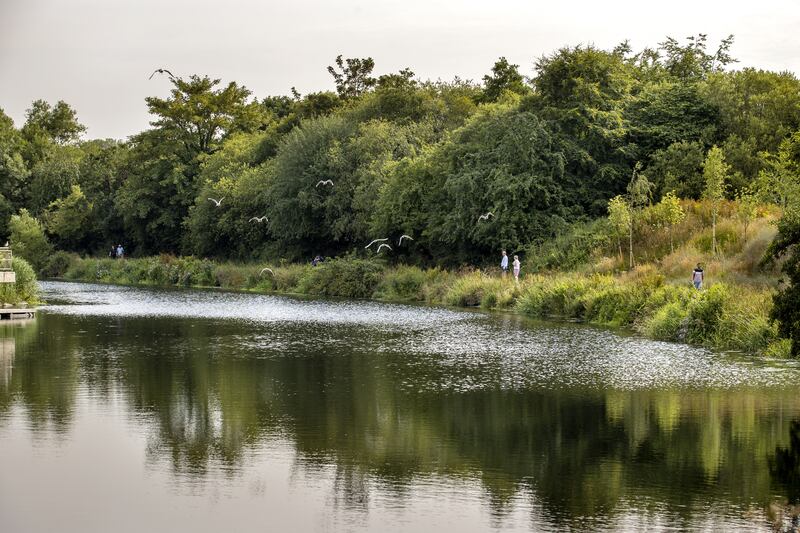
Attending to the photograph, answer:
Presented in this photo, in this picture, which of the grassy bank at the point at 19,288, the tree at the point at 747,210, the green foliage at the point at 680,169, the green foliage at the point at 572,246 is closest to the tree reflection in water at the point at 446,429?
the grassy bank at the point at 19,288

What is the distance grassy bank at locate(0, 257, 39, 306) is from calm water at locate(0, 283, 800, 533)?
10.4 m

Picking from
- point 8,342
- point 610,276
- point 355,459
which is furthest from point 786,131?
point 355,459

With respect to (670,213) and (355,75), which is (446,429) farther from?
(355,75)

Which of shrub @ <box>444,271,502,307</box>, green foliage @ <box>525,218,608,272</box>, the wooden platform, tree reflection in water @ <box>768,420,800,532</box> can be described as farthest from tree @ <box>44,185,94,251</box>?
tree reflection in water @ <box>768,420,800,532</box>

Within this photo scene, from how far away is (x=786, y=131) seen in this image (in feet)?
151

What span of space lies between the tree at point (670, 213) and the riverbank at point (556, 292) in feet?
13.5

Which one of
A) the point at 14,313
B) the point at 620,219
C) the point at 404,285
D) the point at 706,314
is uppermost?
the point at 620,219

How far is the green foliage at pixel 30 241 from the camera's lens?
287ft

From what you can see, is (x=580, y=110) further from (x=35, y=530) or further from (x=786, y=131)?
(x=35, y=530)

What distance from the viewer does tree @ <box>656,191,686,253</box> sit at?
42.3 metres

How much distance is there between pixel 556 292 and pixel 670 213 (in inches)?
273

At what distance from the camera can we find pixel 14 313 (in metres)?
39.9

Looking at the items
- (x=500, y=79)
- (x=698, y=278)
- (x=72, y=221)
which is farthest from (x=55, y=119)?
(x=698, y=278)

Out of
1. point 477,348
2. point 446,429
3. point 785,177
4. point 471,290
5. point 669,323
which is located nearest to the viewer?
point 446,429
